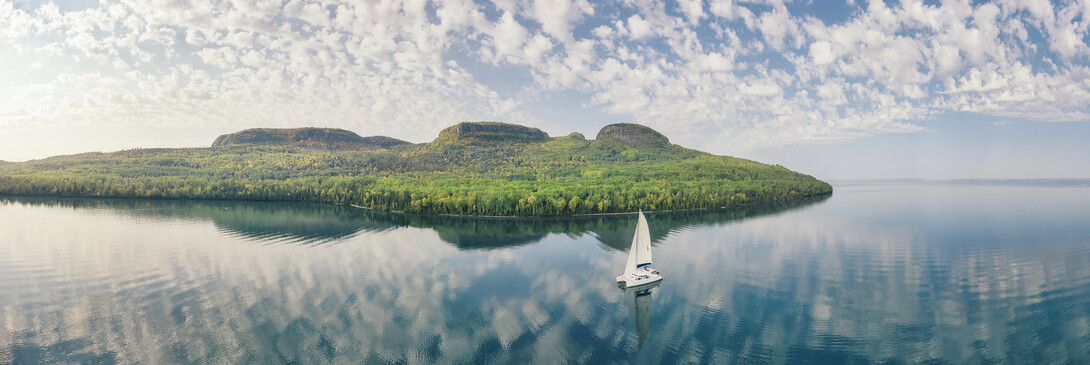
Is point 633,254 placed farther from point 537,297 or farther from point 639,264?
point 537,297

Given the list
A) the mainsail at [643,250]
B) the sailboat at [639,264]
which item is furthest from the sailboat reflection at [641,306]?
the mainsail at [643,250]

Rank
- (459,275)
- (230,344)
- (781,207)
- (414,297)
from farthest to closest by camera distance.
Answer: (781,207) → (459,275) → (414,297) → (230,344)

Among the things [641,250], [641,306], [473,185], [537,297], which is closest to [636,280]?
[641,250]

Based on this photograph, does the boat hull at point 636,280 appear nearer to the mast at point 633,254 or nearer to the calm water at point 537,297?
the mast at point 633,254

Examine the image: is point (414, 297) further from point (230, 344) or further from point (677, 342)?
point (677, 342)

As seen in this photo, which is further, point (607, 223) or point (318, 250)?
point (607, 223)

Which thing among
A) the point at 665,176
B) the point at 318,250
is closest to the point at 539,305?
the point at 318,250

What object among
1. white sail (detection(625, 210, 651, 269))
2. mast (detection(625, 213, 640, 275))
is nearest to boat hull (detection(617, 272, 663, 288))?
mast (detection(625, 213, 640, 275))
